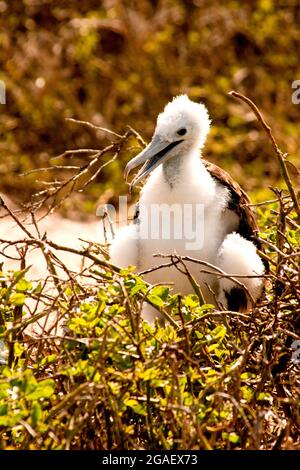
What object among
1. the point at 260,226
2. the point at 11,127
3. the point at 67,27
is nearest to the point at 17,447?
the point at 260,226

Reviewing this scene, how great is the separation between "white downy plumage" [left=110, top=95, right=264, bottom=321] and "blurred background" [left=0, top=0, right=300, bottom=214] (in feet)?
8.76

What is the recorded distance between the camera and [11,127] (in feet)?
22.7

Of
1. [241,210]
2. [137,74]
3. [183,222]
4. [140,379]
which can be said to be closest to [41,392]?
[140,379]

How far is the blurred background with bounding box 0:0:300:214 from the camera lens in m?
6.75

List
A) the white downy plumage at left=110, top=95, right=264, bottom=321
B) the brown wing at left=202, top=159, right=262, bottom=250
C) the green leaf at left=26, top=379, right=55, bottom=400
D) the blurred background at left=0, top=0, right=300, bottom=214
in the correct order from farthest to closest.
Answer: the blurred background at left=0, top=0, right=300, bottom=214 → the brown wing at left=202, top=159, right=262, bottom=250 → the white downy plumage at left=110, top=95, right=264, bottom=321 → the green leaf at left=26, top=379, right=55, bottom=400

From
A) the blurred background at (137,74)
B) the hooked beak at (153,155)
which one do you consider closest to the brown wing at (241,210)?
the hooked beak at (153,155)

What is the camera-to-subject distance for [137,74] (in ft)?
23.5

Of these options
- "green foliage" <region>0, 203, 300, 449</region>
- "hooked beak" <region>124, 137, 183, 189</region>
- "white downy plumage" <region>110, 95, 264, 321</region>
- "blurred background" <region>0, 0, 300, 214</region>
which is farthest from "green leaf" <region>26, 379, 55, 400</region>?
"blurred background" <region>0, 0, 300, 214</region>

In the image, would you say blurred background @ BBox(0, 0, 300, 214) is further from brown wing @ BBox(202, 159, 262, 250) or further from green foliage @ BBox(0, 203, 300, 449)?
green foliage @ BBox(0, 203, 300, 449)

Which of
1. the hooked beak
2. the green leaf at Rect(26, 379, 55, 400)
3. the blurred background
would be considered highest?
the blurred background

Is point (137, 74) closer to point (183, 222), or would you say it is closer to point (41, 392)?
point (183, 222)

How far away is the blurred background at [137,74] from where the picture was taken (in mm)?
6754
